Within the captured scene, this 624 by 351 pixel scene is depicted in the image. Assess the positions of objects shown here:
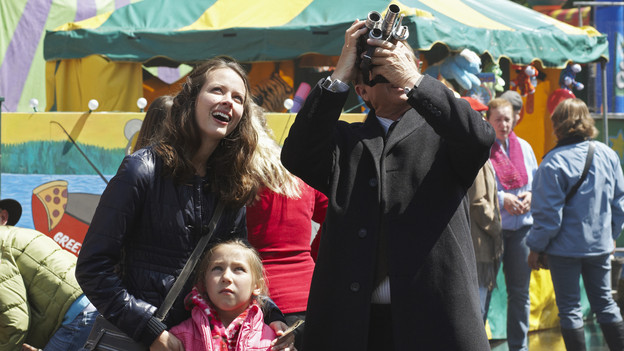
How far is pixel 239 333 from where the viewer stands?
286 centimetres

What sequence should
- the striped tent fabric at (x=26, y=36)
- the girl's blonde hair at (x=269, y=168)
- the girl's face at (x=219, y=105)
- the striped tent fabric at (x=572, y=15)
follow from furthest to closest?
the striped tent fabric at (x=572, y=15) < the striped tent fabric at (x=26, y=36) < the girl's blonde hair at (x=269, y=168) < the girl's face at (x=219, y=105)

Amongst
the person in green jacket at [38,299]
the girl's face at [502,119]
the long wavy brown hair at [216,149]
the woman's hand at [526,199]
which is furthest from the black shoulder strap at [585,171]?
the long wavy brown hair at [216,149]

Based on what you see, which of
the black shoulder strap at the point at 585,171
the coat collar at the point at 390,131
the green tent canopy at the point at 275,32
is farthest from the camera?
the green tent canopy at the point at 275,32

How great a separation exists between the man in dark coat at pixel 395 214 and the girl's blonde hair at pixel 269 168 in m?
0.60

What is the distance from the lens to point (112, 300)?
2621 millimetres

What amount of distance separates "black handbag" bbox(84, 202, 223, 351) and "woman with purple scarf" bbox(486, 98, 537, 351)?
4002 millimetres

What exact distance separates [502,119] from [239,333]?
403 centimetres

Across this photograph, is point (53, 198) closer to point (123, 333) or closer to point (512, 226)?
point (512, 226)

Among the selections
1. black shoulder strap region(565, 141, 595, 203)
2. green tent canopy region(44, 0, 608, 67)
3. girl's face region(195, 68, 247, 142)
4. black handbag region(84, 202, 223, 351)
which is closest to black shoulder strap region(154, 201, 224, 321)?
black handbag region(84, 202, 223, 351)

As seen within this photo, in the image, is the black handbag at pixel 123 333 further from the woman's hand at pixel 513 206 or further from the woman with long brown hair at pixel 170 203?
the woman's hand at pixel 513 206

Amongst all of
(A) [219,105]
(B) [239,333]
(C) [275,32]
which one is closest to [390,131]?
(A) [219,105]

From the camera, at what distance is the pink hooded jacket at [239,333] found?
2746 mm

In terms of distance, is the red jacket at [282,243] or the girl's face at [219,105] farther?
the red jacket at [282,243]

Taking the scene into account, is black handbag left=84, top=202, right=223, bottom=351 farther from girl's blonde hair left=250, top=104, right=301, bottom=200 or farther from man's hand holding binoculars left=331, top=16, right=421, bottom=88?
man's hand holding binoculars left=331, top=16, right=421, bottom=88
